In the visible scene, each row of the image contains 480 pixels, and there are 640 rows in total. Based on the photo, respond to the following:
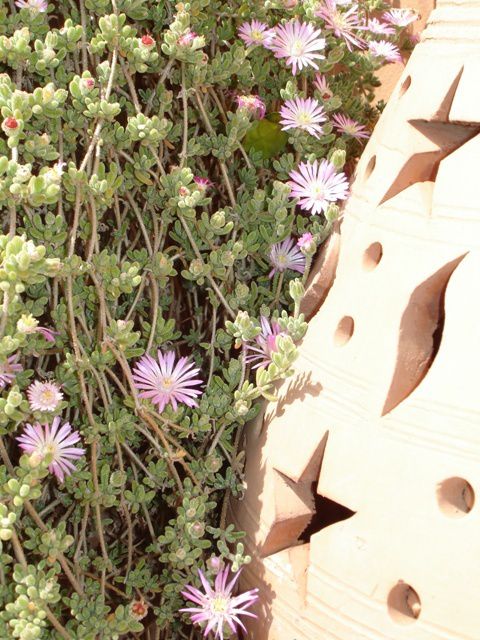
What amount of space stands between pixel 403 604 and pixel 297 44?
24.7 inches

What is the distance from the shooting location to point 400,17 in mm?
1233

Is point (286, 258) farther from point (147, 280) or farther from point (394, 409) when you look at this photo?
point (394, 409)

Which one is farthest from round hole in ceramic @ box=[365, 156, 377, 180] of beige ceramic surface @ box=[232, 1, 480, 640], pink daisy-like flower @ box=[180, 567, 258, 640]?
pink daisy-like flower @ box=[180, 567, 258, 640]

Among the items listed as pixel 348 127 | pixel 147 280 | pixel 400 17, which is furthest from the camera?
pixel 400 17

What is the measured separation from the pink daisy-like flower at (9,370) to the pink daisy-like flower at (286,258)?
1.04ft

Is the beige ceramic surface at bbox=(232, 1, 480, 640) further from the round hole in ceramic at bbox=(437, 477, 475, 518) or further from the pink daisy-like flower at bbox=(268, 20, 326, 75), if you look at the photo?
the pink daisy-like flower at bbox=(268, 20, 326, 75)

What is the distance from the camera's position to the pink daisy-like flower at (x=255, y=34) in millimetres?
1015

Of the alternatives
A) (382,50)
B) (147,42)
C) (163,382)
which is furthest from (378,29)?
(163,382)

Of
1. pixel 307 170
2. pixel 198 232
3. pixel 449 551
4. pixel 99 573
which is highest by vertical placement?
pixel 307 170

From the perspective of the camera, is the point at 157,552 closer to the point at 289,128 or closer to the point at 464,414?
the point at 464,414

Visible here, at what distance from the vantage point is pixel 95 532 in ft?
3.34

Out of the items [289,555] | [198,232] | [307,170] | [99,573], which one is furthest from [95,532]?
[307,170]

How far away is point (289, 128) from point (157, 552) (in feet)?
1.64

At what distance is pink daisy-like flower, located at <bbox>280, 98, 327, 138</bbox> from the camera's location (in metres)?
1.03
